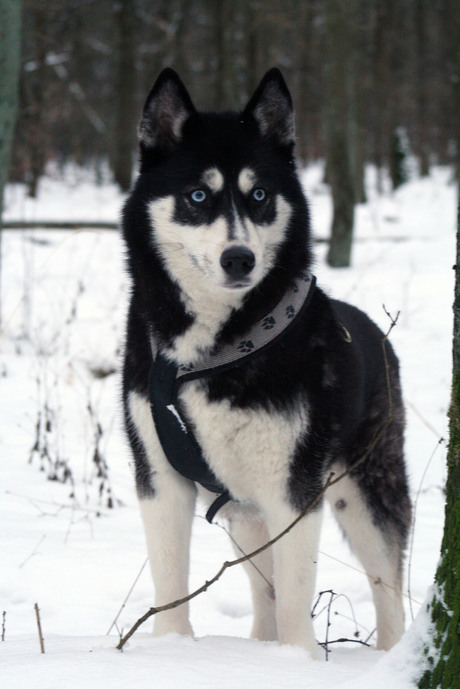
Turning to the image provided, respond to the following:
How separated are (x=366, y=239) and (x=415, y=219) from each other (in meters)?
4.00

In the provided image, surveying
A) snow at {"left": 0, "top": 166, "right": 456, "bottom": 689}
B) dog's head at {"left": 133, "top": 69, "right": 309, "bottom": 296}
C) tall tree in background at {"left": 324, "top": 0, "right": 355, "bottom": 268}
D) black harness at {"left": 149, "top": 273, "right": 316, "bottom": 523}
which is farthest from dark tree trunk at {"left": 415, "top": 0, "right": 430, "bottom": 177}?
black harness at {"left": 149, "top": 273, "right": 316, "bottom": 523}

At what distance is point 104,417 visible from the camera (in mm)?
5195

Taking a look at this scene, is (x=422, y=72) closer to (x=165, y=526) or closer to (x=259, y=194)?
(x=259, y=194)

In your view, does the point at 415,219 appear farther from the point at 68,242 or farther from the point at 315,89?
the point at 315,89

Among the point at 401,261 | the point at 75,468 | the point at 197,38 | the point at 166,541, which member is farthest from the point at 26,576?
the point at 197,38

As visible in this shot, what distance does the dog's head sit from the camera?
2242 mm

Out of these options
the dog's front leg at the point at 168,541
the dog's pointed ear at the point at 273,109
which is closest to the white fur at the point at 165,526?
the dog's front leg at the point at 168,541

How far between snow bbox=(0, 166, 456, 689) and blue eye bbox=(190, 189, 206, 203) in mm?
447

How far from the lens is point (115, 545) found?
349 cm

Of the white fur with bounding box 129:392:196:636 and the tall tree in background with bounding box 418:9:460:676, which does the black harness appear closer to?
the white fur with bounding box 129:392:196:636

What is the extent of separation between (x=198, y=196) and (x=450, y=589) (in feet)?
4.43

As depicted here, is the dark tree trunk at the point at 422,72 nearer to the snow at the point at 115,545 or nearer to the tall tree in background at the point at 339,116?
the tall tree in background at the point at 339,116

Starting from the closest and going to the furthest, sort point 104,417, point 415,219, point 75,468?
point 75,468 < point 104,417 < point 415,219

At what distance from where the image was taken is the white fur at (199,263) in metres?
2.24
